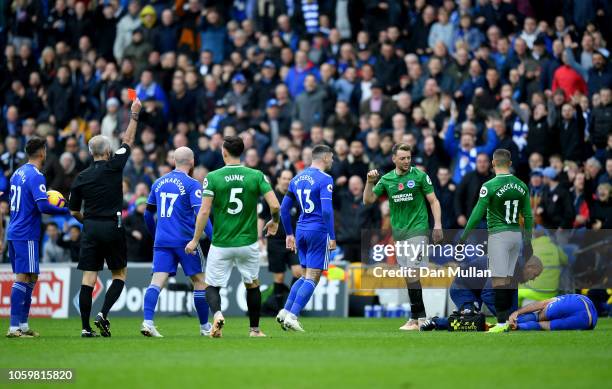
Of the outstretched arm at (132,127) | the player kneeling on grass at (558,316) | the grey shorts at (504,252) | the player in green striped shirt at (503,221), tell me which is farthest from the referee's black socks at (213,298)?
the player kneeling on grass at (558,316)

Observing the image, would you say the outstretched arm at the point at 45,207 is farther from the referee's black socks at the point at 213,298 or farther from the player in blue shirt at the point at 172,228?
the referee's black socks at the point at 213,298

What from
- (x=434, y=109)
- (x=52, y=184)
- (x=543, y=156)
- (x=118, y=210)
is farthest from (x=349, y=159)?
(x=118, y=210)

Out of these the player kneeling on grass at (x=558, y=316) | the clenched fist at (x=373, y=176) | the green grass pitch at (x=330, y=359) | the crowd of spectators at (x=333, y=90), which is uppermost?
the crowd of spectators at (x=333, y=90)

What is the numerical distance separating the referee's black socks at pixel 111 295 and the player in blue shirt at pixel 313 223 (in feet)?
8.37

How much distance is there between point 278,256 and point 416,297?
6.02m

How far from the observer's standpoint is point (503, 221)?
16.2 metres

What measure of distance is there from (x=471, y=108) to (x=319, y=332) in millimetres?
9155

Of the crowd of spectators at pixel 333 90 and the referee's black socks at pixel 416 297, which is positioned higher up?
the crowd of spectators at pixel 333 90

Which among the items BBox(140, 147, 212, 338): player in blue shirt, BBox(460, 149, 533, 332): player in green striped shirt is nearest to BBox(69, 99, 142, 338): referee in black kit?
BBox(140, 147, 212, 338): player in blue shirt

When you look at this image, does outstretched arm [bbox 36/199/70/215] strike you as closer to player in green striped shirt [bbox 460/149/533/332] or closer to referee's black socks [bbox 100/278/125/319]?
referee's black socks [bbox 100/278/125/319]

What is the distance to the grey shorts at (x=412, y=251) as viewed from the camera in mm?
16578

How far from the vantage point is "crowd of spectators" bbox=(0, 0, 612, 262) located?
23.0 m

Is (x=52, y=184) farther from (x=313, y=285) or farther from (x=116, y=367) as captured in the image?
(x=116, y=367)

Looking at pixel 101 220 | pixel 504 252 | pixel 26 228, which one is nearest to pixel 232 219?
pixel 101 220
